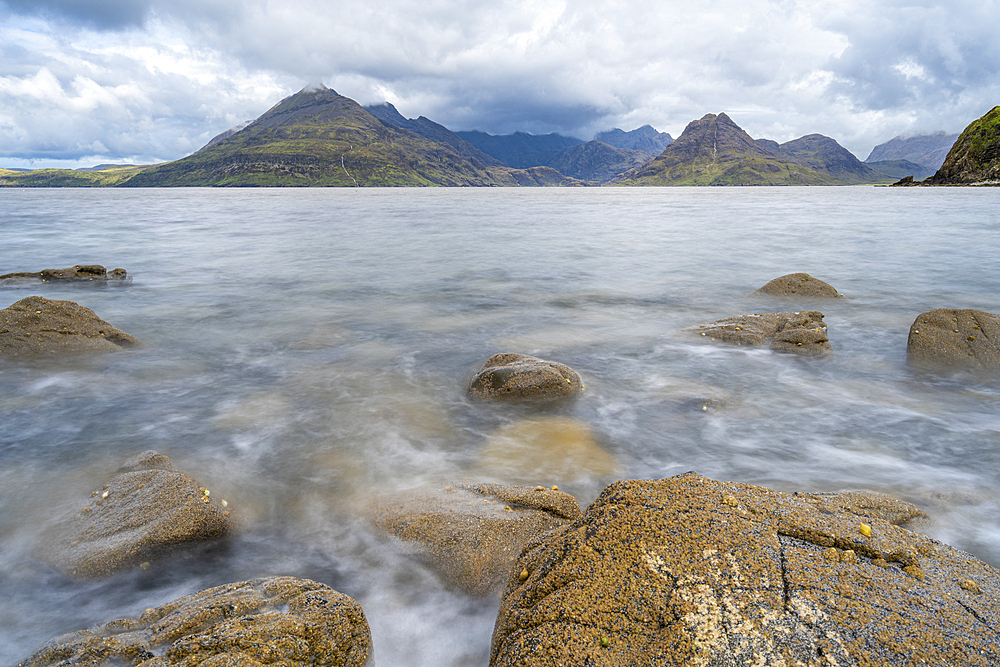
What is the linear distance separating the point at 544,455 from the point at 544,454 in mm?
33

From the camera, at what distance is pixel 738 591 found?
10.4 ft

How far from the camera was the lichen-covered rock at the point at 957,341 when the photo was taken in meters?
11.6

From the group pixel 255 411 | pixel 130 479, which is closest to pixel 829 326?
pixel 255 411

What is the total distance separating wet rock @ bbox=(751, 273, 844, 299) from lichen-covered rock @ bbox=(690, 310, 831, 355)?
5094 millimetres

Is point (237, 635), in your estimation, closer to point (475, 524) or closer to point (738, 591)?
point (475, 524)

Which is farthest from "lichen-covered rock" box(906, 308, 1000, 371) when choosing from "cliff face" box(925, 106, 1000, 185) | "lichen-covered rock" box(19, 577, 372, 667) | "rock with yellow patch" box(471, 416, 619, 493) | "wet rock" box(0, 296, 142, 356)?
"cliff face" box(925, 106, 1000, 185)

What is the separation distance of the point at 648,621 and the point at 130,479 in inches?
271

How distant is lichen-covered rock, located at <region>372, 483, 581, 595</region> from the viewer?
18.2 feet

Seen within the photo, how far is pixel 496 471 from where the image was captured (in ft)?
26.1

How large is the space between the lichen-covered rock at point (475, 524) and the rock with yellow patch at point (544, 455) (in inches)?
45.3

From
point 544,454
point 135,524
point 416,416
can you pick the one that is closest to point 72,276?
point 416,416

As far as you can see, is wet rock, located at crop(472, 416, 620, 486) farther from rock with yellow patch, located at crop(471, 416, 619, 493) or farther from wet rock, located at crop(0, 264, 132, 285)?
wet rock, located at crop(0, 264, 132, 285)

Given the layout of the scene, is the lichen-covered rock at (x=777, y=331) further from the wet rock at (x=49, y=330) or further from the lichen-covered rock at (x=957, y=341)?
the wet rock at (x=49, y=330)

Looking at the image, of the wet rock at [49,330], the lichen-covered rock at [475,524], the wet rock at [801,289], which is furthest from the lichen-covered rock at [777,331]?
the wet rock at [49,330]
